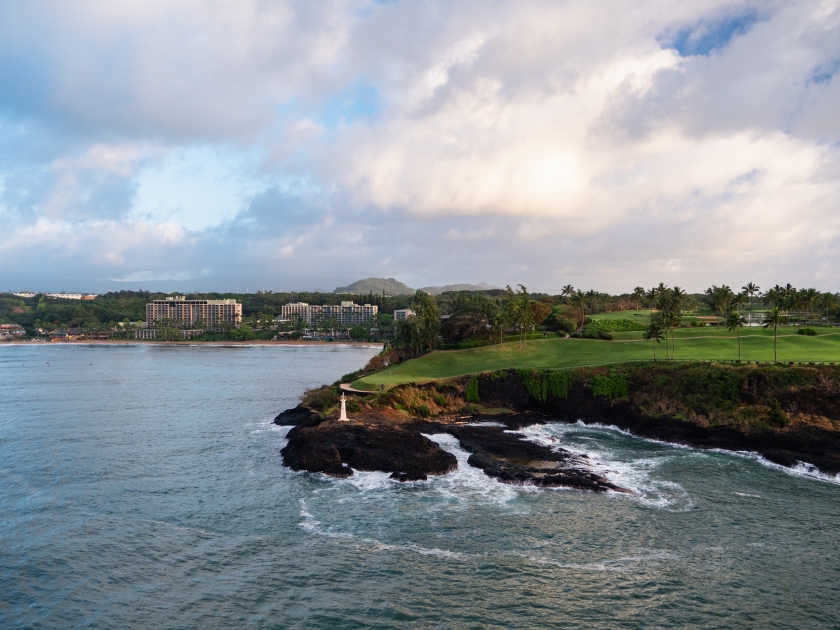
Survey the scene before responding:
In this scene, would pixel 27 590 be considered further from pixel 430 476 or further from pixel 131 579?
pixel 430 476

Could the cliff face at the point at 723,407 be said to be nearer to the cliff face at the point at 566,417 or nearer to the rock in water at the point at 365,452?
the cliff face at the point at 566,417

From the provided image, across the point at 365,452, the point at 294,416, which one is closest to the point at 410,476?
the point at 365,452

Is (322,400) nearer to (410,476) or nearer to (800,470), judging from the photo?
(410,476)

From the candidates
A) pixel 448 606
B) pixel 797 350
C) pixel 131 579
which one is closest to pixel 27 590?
pixel 131 579

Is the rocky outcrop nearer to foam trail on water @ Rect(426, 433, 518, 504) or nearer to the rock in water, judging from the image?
foam trail on water @ Rect(426, 433, 518, 504)

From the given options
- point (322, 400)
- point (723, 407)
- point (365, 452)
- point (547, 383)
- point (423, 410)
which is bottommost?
point (365, 452)

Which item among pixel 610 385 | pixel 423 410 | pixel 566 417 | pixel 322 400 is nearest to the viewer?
pixel 610 385

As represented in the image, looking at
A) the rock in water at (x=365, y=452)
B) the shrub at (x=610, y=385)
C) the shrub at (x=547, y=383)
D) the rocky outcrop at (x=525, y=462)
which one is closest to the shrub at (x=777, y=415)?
the shrub at (x=610, y=385)
